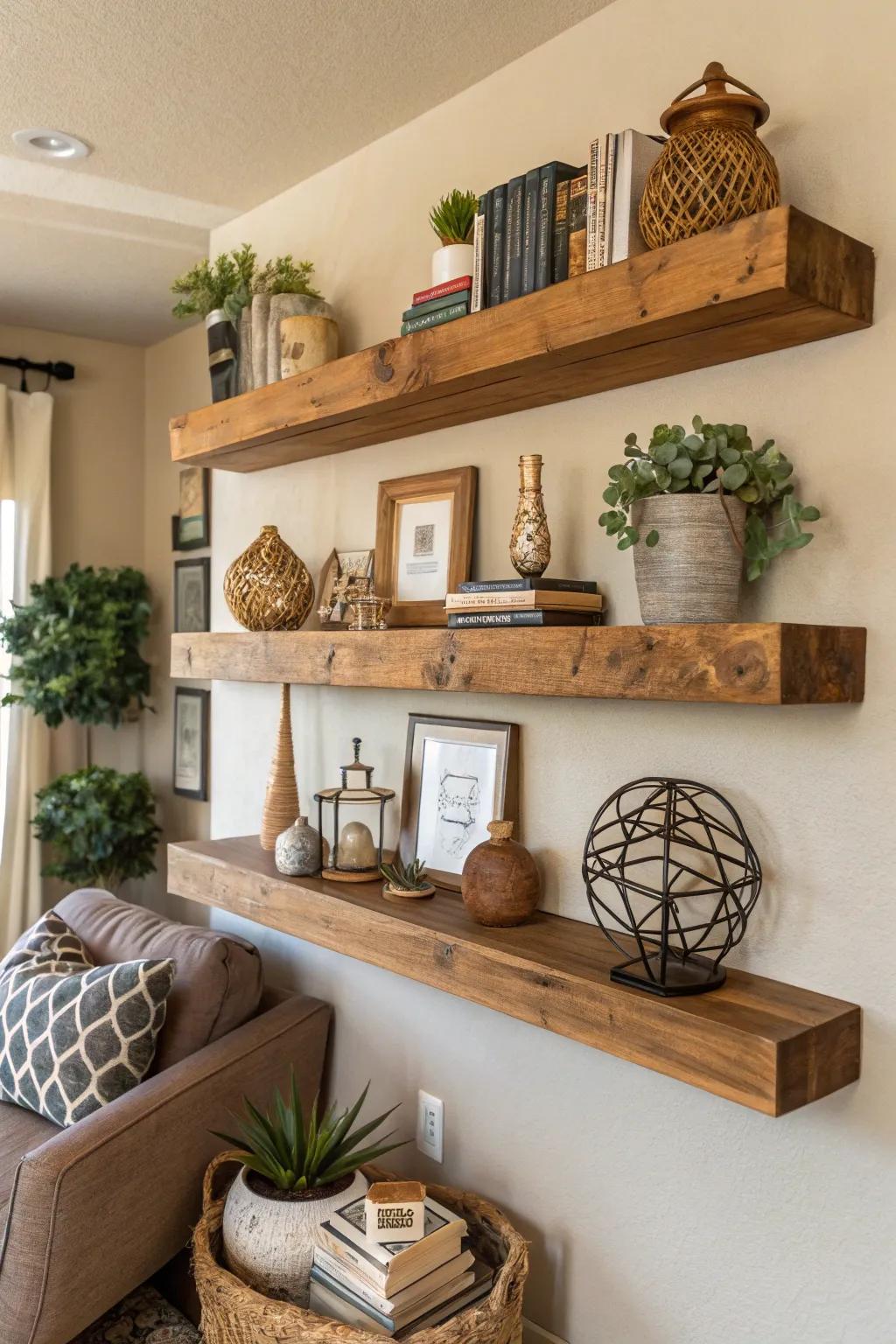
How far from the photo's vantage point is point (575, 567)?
1814 mm

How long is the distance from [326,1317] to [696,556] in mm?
1300

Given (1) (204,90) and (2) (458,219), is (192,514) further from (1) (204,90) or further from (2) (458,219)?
(2) (458,219)

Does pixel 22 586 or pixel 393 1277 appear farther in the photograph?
pixel 22 586

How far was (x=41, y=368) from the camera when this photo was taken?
374 cm

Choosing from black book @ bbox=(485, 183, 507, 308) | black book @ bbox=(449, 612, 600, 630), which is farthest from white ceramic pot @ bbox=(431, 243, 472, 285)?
black book @ bbox=(449, 612, 600, 630)

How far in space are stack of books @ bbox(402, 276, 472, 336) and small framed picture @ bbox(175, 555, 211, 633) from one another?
190 cm

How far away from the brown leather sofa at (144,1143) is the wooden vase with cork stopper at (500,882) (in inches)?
27.1

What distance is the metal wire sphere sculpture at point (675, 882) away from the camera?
1432mm

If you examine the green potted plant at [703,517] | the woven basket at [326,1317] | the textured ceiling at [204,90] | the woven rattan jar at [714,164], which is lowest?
the woven basket at [326,1317]

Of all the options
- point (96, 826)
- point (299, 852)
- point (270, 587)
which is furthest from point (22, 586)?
point (299, 852)

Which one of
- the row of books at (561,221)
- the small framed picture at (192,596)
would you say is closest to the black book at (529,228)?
the row of books at (561,221)

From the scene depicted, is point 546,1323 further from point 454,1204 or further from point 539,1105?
point 539,1105

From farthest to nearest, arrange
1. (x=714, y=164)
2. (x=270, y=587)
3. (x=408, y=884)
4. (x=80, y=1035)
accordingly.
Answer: (x=270, y=587), (x=80, y=1035), (x=408, y=884), (x=714, y=164)

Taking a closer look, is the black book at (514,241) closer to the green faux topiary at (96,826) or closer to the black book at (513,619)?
the black book at (513,619)
